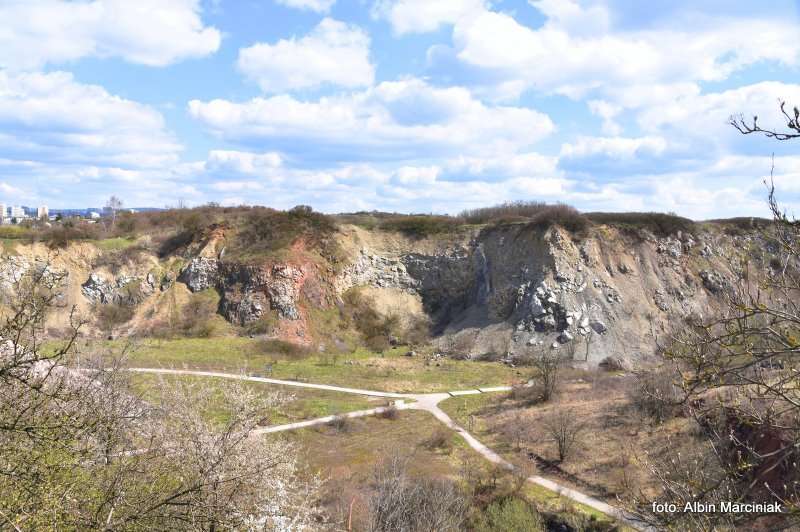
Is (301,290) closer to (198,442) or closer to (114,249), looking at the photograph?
(114,249)

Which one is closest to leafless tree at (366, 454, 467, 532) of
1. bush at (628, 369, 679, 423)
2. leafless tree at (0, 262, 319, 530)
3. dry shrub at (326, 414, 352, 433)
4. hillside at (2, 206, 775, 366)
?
leafless tree at (0, 262, 319, 530)

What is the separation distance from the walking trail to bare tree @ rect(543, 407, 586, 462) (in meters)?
2.29

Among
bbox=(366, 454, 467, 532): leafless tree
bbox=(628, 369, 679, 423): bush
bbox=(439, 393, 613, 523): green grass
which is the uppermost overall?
bbox=(628, 369, 679, 423): bush

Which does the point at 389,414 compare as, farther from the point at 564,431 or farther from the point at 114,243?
the point at 114,243

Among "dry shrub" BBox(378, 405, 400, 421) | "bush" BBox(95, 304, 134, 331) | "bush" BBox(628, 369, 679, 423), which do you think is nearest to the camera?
"bush" BBox(628, 369, 679, 423)

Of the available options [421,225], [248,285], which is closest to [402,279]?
[421,225]

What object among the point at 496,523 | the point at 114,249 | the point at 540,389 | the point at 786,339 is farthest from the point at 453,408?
the point at 114,249

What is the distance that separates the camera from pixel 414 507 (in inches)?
667

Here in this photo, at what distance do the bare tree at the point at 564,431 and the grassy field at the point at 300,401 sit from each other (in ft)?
36.0

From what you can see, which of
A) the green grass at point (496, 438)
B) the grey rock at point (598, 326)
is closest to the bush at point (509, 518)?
the green grass at point (496, 438)

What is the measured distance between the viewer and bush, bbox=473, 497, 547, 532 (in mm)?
17625

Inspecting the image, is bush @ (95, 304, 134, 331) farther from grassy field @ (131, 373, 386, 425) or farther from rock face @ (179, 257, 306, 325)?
grassy field @ (131, 373, 386, 425)

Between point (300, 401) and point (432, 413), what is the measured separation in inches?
314

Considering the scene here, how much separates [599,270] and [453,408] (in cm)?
2613
